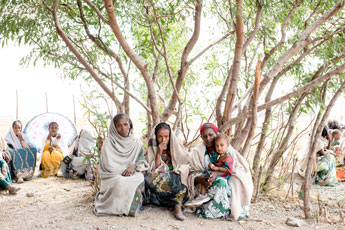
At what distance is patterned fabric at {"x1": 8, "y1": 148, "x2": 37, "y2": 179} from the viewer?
6367 mm

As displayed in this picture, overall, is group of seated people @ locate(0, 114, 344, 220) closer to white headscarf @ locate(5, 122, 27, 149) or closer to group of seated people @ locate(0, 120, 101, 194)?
group of seated people @ locate(0, 120, 101, 194)

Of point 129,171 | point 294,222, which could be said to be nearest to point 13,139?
point 129,171

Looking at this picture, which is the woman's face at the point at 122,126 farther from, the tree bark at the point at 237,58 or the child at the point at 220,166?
the tree bark at the point at 237,58

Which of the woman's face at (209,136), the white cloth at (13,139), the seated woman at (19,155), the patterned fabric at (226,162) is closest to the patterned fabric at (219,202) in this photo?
the patterned fabric at (226,162)

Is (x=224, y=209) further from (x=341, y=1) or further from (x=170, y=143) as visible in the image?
(x=341, y=1)

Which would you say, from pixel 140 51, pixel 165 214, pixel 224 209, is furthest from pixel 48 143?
pixel 224 209

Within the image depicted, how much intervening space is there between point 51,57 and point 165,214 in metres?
3.08

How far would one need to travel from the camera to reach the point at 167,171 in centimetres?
420

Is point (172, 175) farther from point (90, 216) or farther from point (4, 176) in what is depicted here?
point (4, 176)

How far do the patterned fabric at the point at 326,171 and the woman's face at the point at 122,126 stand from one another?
157 inches

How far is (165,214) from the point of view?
157 inches

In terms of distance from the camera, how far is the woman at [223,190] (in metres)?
3.87

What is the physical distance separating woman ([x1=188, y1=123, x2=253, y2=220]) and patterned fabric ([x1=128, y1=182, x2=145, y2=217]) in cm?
59

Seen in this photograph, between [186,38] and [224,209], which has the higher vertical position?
[186,38]
